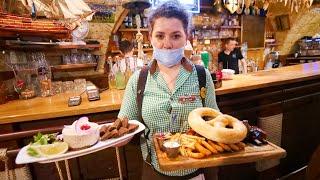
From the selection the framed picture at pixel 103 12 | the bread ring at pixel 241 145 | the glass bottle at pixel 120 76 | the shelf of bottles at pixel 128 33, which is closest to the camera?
the bread ring at pixel 241 145

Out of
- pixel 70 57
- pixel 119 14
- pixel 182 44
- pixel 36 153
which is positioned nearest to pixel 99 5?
pixel 119 14

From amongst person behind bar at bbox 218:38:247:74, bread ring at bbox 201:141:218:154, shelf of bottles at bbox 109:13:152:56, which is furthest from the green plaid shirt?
person behind bar at bbox 218:38:247:74

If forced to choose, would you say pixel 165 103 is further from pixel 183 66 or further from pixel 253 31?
pixel 253 31

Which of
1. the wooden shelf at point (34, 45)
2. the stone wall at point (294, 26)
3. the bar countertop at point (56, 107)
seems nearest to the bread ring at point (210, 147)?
the bar countertop at point (56, 107)

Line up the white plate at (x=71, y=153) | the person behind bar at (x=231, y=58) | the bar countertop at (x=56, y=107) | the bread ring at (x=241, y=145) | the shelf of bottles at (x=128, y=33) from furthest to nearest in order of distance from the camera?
1. the person behind bar at (x=231, y=58)
2. the shelf of bottles at (x=128, y=33)
3. the bar countertop at (x=56, y=107)
4. the bread ring at (x=241, y=145)
5. the white plate at (x=71, y=153)

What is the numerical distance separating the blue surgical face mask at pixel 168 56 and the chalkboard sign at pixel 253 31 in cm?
654

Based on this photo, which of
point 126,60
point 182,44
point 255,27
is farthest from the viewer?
point 255,27

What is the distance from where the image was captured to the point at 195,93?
53.2 inches

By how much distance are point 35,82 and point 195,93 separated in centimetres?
194

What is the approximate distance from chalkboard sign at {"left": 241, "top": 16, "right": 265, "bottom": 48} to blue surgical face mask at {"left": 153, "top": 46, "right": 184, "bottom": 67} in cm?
654

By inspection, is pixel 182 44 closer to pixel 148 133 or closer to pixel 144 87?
pixel 144 87

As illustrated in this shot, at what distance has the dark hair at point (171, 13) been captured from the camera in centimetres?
127

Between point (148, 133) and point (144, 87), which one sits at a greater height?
Result: point (144, 87)

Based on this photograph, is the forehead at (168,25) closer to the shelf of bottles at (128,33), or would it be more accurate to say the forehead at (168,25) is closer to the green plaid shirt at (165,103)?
the green plaid shirt at (165,103)
